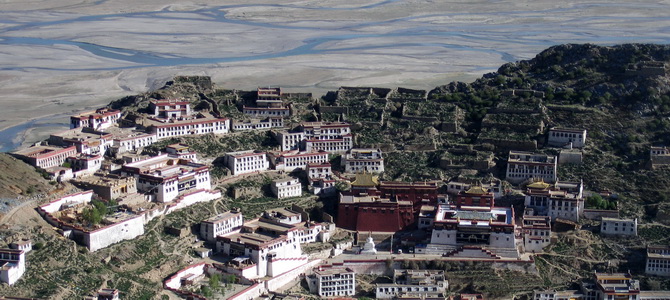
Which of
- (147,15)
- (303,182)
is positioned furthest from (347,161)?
(147,15)

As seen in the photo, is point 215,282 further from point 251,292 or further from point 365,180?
point 365,180

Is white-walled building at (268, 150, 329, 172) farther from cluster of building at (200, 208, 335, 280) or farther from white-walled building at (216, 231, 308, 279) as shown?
white-walled building at (216, 231, 308, 279)

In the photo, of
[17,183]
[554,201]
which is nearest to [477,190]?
[554,201]

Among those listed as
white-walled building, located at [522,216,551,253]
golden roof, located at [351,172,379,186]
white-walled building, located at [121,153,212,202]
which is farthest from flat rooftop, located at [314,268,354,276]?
white-walled building, located at [121,153,212,202]

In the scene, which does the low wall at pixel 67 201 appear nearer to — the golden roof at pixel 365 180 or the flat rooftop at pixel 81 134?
the flat rooftop at pixel 81 134

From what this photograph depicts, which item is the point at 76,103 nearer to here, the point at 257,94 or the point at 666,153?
the point at 257,94

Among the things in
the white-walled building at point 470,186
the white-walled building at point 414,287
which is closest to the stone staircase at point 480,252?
the white-walled building at point 414,287
